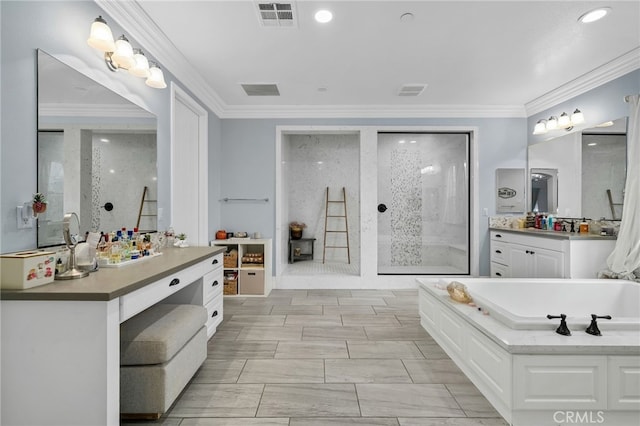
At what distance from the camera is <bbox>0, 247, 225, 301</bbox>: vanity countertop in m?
1.26

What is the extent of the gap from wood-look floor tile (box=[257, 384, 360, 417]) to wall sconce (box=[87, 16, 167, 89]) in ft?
7.59

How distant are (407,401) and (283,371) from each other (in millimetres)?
847

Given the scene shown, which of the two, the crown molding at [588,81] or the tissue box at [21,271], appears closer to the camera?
the tissue box at [21,271]

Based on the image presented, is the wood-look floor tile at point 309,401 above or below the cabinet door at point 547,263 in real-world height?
below

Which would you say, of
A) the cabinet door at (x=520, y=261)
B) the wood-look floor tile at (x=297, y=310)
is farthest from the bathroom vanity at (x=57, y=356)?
the cabinet door at (x=520, y=261)

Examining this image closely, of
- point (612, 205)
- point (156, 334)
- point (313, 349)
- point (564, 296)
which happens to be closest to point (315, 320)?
point (313, 349)

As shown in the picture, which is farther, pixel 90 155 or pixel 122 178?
pixel 122 178

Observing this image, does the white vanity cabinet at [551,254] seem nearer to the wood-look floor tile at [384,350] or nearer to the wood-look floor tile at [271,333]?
the wood-look floor tile at [384,350]

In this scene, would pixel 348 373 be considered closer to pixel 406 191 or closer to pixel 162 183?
pixel 162 183

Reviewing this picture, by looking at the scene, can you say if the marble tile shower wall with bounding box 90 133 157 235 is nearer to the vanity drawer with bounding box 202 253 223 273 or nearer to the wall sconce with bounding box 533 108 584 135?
the vanity drawer with bounding box 202 253 223 273

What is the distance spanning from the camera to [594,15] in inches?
93.1

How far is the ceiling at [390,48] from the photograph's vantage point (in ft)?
7.63

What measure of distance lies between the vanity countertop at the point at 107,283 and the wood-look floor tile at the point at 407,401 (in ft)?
4.51

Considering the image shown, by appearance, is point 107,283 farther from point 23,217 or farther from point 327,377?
point 327,377
